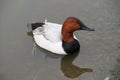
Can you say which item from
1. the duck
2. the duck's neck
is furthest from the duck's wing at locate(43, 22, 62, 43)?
the duck's neck

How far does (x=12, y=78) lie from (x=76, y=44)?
3.96 ft

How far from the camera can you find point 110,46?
6.65m

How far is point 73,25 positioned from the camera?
6.43 m

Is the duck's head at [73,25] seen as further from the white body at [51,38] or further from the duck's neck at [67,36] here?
the white body at [51,38]

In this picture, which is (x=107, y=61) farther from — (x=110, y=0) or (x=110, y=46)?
(x=110, y=0)

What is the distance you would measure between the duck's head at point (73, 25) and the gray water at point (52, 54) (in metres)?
0.39

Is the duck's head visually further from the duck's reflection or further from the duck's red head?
the duck's reflection

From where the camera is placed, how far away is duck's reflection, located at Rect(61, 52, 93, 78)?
6302 millimetres

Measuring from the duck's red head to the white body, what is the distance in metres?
0.14

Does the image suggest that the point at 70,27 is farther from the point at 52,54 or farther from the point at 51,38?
the point at 52,54

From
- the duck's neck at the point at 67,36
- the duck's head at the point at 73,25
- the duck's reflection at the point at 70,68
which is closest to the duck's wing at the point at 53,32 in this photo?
the duck's neck at the point at 67,36

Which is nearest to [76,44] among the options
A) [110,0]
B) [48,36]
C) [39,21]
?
[48,36]

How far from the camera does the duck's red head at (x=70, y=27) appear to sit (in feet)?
21.1

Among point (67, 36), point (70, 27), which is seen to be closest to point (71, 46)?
point (67, 36)
